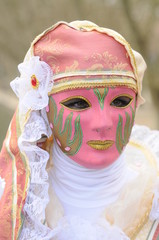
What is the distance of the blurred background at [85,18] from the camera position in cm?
390

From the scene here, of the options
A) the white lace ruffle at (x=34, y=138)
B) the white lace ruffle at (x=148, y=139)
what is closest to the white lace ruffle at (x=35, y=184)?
the white lace ruffle at (x=34, y=138)

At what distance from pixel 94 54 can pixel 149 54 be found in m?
3.04

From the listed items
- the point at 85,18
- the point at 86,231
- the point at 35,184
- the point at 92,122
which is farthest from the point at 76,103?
the point at 85,18

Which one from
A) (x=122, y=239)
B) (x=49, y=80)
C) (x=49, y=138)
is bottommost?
(x=122, y=239)

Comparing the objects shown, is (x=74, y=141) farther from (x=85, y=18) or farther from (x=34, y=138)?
(x=85, y=18)

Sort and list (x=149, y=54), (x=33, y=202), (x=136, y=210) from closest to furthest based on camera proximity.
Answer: (x=33, y=202) < (x=136, y=210) < (x=149, y=54)

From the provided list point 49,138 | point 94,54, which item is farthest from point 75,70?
point 49,138

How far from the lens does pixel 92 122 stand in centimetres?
121

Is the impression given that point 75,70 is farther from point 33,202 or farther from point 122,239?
point 122,239

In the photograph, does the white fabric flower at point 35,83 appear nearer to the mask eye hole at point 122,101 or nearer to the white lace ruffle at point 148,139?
the mask eye hole at point 122,101

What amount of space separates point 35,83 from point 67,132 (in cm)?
20

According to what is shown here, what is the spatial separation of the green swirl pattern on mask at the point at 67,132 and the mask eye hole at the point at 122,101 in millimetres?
145

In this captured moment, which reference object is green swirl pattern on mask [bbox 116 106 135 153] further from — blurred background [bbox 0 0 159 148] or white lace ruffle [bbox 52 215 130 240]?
blurred background [bbox 0 0 159 148]

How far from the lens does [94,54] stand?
1.21m
